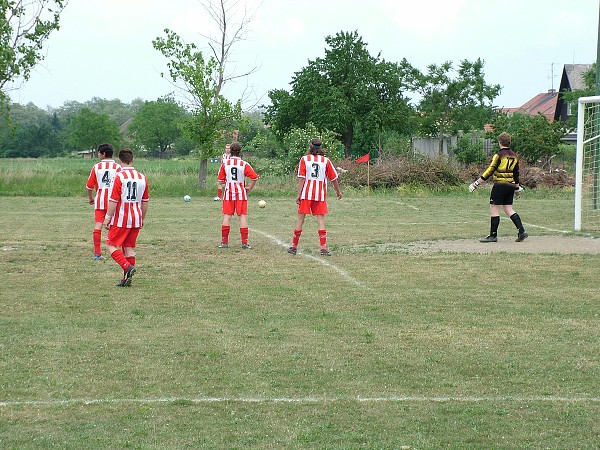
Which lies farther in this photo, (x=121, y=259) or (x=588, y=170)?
(x=588, y=170)

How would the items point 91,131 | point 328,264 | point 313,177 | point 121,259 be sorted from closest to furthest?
point 121,259
point 328,264
point 313,177
point 91,131

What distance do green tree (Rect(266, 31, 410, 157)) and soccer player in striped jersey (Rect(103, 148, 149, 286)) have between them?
2003 inches

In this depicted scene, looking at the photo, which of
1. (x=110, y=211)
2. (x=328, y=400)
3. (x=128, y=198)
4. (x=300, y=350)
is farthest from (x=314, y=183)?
(x=328, y=400)

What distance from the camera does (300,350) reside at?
7.84 m

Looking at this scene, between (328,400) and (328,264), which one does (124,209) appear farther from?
(328,400)

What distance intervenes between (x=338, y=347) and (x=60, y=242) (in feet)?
32.5

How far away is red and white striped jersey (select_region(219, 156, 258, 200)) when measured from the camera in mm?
15695

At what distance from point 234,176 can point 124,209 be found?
4.38 meters

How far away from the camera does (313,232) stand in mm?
18906

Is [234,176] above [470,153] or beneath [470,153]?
beneath

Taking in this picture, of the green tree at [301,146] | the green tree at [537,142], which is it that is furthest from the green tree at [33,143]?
the green tree at [537,142]

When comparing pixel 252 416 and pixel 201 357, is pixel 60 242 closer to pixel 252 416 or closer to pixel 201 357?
pixel 201 357

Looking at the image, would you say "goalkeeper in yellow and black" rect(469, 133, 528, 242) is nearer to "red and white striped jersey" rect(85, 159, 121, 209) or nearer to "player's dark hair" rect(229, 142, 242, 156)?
"player's dark hair" rect(229, 142, 242, 156)

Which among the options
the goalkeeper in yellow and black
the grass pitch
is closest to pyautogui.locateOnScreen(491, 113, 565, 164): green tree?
the goalkeeper in yellow and black
